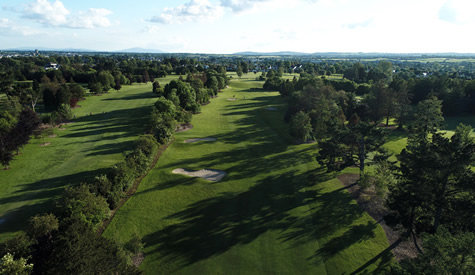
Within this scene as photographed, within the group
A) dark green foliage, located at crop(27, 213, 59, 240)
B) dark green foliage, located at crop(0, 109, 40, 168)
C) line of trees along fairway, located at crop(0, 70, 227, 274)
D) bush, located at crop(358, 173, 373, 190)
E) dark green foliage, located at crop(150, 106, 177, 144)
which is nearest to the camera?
line of trees along fairway, located at crop(0, 70, 227, 274)

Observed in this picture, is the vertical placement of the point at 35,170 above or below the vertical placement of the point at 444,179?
below

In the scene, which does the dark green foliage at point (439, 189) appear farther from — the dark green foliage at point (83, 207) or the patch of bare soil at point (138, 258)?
the dark green foliage at point (83, 207)

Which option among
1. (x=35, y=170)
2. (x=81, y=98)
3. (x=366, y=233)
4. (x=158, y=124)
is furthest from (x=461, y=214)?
(x=81, y=98)

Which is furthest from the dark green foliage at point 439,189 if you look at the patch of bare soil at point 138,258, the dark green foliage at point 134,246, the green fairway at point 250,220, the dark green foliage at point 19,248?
the dark green foliage at point 19,248

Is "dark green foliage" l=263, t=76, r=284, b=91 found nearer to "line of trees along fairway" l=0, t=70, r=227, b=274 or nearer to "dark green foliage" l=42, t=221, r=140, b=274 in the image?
"line of trees along fairway" l=0, t=70, r=227, b=274

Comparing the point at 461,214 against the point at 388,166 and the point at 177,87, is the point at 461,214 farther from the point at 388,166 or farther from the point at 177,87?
the point at 177,87

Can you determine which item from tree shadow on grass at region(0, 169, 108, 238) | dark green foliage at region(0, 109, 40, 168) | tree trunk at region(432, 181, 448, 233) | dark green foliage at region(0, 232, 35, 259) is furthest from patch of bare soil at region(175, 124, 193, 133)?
tree trunk at region(432, 181, 448, 233)

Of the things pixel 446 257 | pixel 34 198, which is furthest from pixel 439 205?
pixel 34 198
